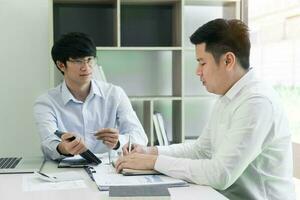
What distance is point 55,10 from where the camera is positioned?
118 inches

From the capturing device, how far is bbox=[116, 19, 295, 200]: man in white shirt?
141 cm

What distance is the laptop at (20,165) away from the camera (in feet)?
5.35

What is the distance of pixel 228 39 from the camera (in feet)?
5.13

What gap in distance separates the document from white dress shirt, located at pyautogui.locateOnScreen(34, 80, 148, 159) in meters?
0.52

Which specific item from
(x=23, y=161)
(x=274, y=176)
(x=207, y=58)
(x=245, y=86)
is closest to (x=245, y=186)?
(x=274, y=176)

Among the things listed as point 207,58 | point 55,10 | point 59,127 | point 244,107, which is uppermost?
point 55,10

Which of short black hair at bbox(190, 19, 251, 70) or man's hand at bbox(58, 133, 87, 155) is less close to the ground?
short black hair at bbox(190, 19, 251, 70)

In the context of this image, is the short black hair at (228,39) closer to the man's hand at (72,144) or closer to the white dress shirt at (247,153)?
the white dress shirt at (247,153)

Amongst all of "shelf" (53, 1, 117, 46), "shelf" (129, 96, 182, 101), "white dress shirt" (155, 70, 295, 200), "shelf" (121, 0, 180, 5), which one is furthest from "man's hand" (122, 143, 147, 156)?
"shelf" (121, 0, 180, 5)

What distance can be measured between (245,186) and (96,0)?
6.21ft

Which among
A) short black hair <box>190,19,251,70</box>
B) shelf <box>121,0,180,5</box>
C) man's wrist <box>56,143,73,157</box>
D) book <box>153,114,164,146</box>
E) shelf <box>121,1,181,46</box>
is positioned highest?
shelf <box>121,0,180,5</box>

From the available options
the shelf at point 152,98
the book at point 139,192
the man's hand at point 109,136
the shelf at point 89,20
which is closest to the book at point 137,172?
the book at point 139,192

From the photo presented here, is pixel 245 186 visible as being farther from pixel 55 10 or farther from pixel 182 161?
pixel 55 10

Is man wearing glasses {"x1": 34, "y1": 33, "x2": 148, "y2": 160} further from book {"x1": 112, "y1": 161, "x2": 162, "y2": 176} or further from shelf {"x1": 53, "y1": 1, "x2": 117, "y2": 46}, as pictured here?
shelf {"x1": 53, "y1": 1, "x2": 117, "y2": 46}
